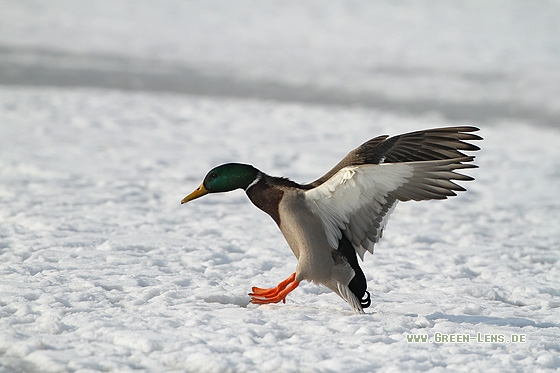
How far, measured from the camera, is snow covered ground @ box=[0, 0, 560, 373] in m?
3.47

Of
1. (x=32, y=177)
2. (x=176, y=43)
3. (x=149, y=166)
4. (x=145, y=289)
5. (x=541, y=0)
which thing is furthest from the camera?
(x=541, y=0)

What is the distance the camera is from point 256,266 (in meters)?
4.80

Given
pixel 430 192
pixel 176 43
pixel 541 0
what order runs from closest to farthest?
1. pixel 430 192
2. pixel 176 43
3. pixel 541 0

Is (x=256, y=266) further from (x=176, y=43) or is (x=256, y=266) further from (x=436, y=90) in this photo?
(x=176, y=43)

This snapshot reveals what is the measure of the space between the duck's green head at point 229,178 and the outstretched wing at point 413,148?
33cm

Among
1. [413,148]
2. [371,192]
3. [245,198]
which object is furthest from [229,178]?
[245,198]

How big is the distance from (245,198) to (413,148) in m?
2.86

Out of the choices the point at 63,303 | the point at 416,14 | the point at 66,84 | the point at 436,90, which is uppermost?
the point at 416,14

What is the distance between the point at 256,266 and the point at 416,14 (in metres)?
12.3

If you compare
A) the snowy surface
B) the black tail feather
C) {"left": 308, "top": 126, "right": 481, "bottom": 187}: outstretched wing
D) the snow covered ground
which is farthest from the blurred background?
the black tail feather

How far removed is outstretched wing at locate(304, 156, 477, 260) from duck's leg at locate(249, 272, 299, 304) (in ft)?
0.99

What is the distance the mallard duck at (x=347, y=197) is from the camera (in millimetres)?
3562

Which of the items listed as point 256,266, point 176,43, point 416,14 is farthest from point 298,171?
point 416,14

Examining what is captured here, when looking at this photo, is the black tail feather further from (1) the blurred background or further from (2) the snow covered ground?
(1) the blurred background
